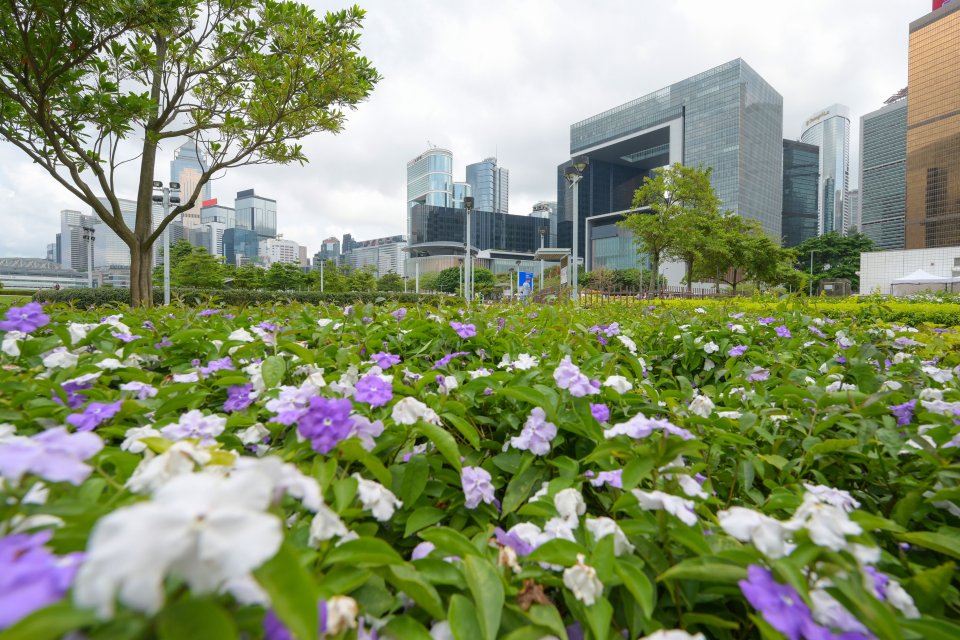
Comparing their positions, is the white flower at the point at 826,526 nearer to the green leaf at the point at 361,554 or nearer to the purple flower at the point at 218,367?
the green leaf at the point at 361,554

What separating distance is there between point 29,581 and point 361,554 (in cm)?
34

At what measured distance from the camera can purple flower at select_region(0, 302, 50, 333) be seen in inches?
52.6

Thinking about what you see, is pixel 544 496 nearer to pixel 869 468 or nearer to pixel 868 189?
pixel 869 468

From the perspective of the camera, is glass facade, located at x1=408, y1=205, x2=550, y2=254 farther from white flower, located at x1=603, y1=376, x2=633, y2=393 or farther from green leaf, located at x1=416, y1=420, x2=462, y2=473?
green leaf, located at x1=416, y1=420, x2=462, y2=473

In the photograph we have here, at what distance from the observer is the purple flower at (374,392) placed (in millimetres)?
983

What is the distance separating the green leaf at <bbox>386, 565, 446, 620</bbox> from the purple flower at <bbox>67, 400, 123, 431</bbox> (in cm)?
70

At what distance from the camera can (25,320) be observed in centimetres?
137

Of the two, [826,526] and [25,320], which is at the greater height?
[25,320]

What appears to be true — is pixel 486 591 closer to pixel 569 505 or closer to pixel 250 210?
pixel 569 505

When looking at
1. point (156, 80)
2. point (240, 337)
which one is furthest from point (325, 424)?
point (156, 80)

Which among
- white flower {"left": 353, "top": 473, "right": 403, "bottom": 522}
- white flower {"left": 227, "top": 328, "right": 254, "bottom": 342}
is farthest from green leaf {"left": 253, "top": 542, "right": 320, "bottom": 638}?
white flower {"left": 227, "top": 328, "right": 254, "bottom": 342}

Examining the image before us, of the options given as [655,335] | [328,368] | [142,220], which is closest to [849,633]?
[328,368]

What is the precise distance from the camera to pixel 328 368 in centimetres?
145

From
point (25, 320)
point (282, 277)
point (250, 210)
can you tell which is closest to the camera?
point (25, 320)
